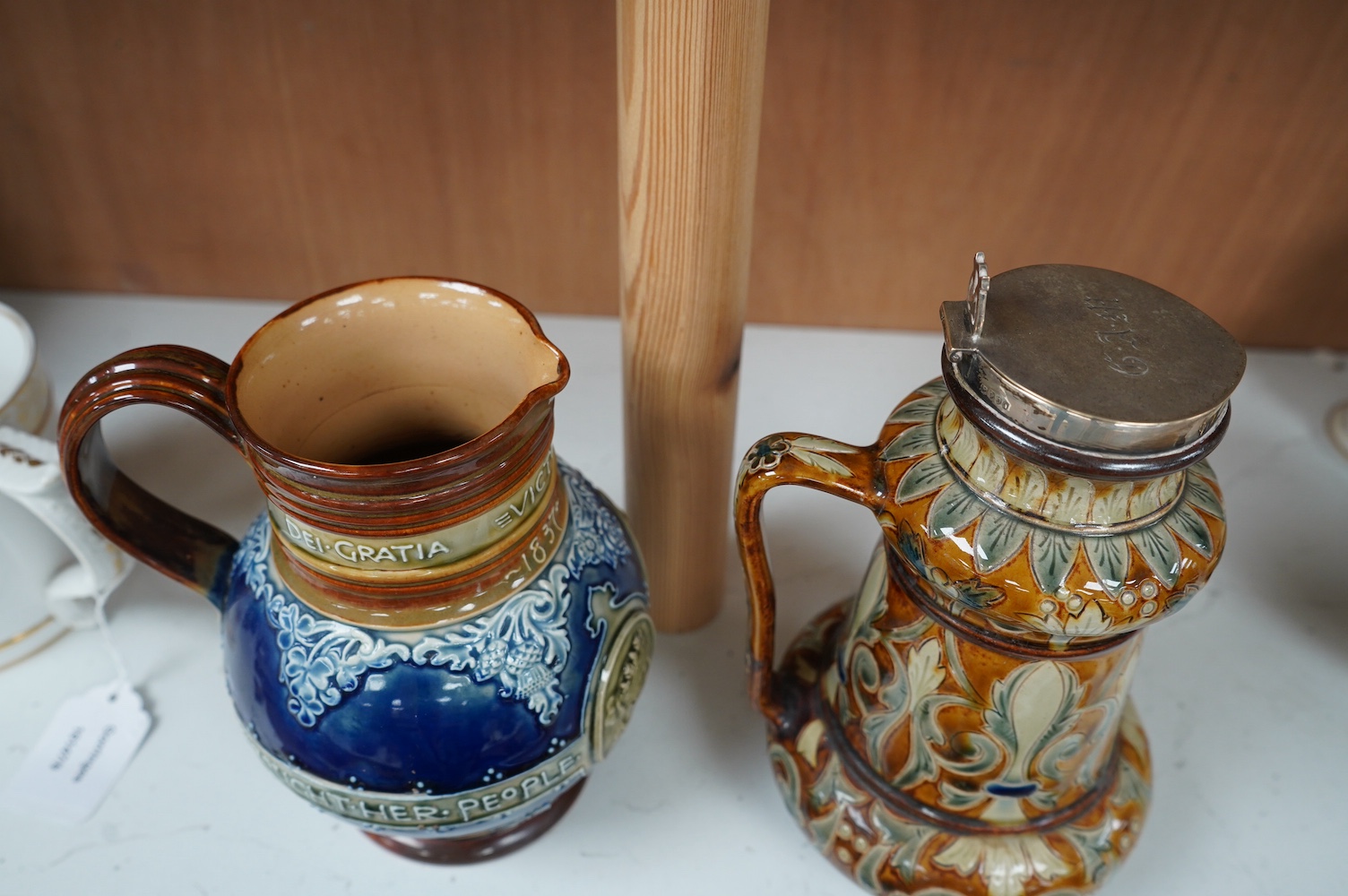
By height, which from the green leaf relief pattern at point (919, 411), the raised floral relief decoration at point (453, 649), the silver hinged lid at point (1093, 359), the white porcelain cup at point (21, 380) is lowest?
the white porcelain cup at point (21, 380)

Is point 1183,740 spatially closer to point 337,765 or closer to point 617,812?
point 617,812

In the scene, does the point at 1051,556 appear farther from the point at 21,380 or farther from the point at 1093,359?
the point at 21,380

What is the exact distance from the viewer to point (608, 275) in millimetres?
958

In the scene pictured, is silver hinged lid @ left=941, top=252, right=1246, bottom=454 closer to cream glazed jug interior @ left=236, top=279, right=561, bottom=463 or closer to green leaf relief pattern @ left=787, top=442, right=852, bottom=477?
green leaf relief pattern @ left=787, top=442, right=852, bottom=477

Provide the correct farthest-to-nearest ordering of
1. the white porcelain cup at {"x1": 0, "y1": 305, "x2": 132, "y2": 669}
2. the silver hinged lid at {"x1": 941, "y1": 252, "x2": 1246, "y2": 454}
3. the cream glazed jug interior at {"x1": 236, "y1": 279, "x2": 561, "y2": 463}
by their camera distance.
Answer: the white porcelain cup at {"x1": 0, "y1": 305, "x2": 132, "y2": 669}
the cream glazed jug interior at {"x1": 236, "y1": 279, "x2": 561, "y2": 463}
the silver hinged lid at {"x1": 941, "y1": 252, "x2": 1246, "y2": 454}

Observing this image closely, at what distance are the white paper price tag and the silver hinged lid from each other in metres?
0.58

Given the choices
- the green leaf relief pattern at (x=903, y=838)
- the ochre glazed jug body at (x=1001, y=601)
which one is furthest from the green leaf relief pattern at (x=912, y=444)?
the green leaf relief pattern at (x=903, y=838)

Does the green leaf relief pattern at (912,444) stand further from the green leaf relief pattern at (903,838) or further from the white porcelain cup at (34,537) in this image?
the white porcelain cup at (34,537)

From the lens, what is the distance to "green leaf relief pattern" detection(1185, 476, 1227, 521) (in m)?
0.47

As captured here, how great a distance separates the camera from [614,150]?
863mm

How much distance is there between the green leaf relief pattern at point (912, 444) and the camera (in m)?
0.48

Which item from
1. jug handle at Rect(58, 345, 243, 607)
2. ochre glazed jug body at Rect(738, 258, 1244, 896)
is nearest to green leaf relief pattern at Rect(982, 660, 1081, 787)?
ochre glazed jug body at Rect(738, 258, 1244, 896)

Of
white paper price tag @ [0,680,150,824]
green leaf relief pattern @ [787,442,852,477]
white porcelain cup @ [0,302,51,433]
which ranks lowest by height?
white paper price tag @ [0,680,150,824]

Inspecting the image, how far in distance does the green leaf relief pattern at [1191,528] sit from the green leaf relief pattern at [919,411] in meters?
0.11
